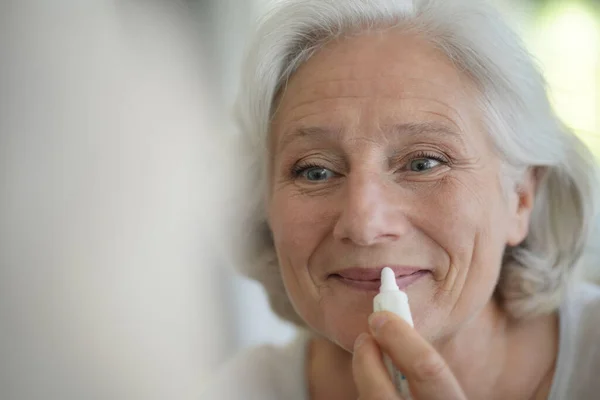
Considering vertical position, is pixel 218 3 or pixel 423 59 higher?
pixel 218 3

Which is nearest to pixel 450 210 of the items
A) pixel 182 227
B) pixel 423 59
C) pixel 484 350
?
pixel 423 59

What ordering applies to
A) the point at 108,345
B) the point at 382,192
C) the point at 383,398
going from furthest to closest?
1. the point at 108,345
2. the point at 382,192
3. the point at 383,398

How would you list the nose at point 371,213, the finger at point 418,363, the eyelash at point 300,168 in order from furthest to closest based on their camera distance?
the eyelash at point 300,168, the nose at point 371,213, the finger at point 418,363

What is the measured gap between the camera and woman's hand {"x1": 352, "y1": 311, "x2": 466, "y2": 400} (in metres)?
0.53

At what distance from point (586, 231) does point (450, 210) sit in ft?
1.20

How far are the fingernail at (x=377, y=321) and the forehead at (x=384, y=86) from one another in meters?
0.26

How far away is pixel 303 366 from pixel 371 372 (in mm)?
468

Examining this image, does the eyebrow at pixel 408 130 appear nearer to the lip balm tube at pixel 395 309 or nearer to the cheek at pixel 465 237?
the cheek at pixel 465 237

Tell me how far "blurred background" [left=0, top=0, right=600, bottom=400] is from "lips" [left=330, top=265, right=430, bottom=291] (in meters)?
0.35

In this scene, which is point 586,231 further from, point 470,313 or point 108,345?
point 108,345

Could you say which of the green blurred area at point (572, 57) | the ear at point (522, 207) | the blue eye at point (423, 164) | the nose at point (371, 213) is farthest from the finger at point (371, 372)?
the green blurred area at point (572, 57)

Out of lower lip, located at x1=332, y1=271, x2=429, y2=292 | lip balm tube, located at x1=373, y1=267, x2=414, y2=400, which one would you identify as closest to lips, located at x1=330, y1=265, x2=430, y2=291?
lower lip, located at x1=332, y1=271, x2=429, y2=292

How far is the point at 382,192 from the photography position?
→ 0.72 metres

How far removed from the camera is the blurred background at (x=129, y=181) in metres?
0.76
